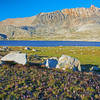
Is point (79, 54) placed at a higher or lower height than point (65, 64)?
higher

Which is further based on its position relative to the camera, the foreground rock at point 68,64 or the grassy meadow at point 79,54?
the grassy meadow at point 79,54

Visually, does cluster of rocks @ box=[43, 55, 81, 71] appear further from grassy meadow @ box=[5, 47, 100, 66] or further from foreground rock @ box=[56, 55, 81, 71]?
grassy meadow @ box=[5, 47, 100, 66]

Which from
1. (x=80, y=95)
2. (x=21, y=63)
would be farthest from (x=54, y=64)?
(x=80, y=95)

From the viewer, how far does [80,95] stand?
13.1 metres

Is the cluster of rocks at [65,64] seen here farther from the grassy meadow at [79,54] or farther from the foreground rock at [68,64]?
the grassy meadow at [79,54]

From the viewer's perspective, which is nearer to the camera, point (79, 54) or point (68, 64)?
point (68, 64)

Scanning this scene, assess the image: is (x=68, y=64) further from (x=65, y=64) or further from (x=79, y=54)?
(x=79, y=54)

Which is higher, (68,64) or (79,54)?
(79,54)

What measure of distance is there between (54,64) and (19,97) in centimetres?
1326

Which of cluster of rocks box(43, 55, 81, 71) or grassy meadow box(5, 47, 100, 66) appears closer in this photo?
cluster of rocks box(43, 55, 81, 71)

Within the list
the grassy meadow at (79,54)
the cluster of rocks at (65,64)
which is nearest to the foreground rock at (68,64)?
the cluster of rocks at (65,64)

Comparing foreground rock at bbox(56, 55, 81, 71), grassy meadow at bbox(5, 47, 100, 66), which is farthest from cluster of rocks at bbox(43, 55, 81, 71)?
grassy meadow at bbox(5, 47, 100, 66)

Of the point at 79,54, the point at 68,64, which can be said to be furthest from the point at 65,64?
the point at 79,54

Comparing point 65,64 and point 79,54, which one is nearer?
point 65,64
